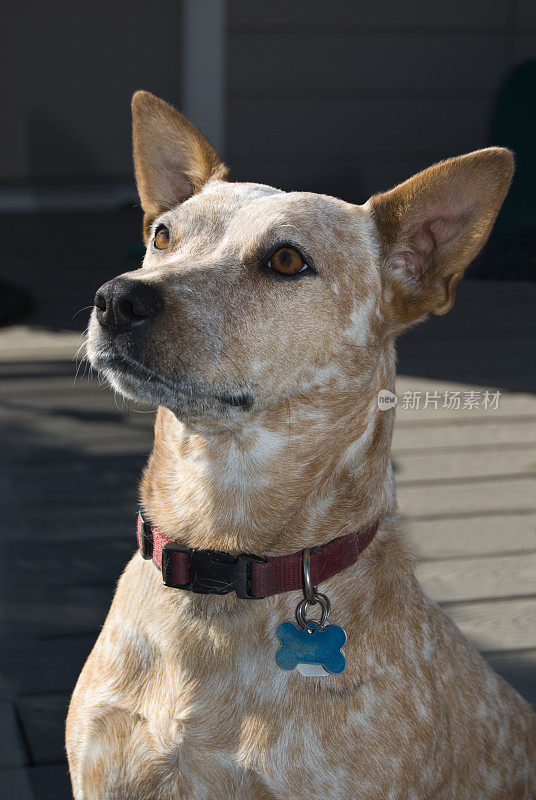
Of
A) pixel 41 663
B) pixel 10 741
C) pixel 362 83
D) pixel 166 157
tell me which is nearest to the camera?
pixel 166 157

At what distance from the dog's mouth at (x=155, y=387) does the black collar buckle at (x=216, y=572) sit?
0.26 meters

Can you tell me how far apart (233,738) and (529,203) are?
21.6 ft

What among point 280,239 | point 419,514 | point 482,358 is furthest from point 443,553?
point 482,358

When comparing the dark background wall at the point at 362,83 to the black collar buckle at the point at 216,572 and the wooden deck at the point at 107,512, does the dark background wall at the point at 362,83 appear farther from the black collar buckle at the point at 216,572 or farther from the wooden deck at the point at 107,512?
the black collar buckle at the point at 216,572

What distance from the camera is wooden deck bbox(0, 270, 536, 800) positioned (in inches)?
101

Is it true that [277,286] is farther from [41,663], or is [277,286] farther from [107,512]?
[107,512]

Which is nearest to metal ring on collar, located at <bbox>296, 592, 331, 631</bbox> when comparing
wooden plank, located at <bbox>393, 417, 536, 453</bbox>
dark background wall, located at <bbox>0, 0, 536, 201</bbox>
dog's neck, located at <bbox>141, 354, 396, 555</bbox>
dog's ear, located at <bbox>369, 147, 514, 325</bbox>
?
dog's neck, located at <bbox>141, 354, 396, 555</bbox>

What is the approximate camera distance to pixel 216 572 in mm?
1742

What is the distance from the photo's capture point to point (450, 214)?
183cm

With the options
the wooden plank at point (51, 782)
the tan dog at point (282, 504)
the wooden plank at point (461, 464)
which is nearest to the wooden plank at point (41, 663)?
the wooden plank at point (51, 782)

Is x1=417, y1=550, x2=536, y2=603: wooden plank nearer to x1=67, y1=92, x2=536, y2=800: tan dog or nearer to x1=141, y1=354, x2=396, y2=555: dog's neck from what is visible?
x1=67, y1=92, x2=536, y2=800: tan dog

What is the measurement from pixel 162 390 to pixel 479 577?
1690 millimetres

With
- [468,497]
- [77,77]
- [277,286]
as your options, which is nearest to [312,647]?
[277,286]

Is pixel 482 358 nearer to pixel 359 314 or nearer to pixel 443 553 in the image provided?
pixel 443 553
